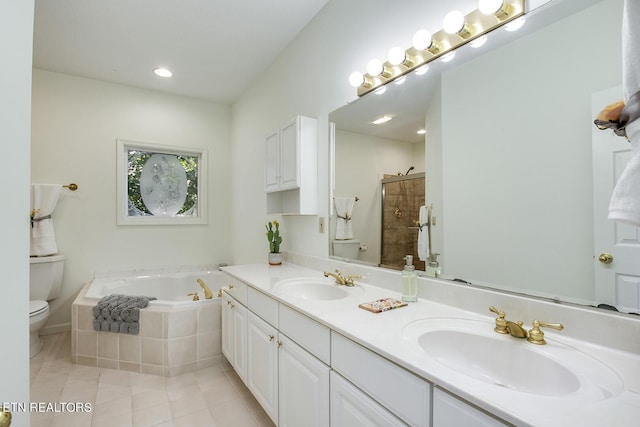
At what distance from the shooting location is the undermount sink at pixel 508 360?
767 millimetres

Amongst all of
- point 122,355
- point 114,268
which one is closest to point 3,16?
point 122,355

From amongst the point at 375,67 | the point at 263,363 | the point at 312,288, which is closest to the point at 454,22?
the point at 375,67

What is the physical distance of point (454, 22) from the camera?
1.24 m

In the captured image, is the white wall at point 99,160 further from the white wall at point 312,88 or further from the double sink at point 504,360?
the double sink at point 504,360

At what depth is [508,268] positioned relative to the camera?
3.71 ft

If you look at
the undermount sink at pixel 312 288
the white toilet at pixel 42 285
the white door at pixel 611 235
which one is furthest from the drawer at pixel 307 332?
the white toilet at pixel 42 285

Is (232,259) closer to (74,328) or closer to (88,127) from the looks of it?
(74,328)

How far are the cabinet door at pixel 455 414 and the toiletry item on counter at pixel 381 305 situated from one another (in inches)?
18.4

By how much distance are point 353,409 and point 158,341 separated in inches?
74.5

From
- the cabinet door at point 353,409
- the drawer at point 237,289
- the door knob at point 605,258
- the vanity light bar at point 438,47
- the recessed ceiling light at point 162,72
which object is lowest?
the cabinet door at point 353,409

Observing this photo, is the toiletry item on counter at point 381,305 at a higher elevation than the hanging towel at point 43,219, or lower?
lower

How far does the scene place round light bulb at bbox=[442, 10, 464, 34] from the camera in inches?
48.4

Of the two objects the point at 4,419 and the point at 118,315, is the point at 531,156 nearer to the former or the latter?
the point at 4,419

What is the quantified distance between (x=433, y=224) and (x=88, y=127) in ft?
11.7
